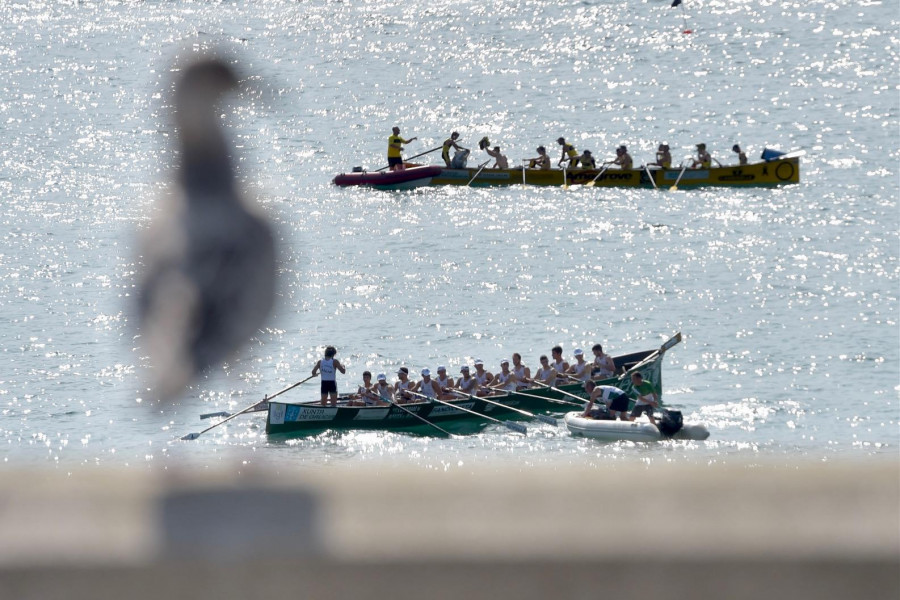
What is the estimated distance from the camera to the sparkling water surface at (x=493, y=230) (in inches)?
919

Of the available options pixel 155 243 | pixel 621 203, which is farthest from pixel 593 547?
pixel 621 203

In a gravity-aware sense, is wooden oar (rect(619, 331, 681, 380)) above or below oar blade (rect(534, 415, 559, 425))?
above

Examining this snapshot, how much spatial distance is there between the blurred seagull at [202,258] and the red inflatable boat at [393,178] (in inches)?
1467

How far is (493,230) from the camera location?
40062mm

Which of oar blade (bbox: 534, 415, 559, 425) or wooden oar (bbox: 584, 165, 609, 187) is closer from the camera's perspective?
oar blade (bbox: 534, 415, 559, 425)

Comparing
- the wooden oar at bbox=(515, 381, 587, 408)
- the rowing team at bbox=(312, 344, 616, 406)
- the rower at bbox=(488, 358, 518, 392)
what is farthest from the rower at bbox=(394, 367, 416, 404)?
the wooden oar at bbox=(515, 381, 587, 408)

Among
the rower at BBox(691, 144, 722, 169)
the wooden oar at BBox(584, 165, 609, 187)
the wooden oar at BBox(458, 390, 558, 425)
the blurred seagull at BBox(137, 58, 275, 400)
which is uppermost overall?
the rower at BBox(691, 144, 722, 169)

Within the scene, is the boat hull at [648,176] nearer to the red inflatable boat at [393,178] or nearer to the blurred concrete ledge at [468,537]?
the red inflatable boat at [393,178]

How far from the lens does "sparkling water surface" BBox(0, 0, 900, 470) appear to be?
23.3 metres

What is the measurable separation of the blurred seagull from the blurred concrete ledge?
7.93 ft

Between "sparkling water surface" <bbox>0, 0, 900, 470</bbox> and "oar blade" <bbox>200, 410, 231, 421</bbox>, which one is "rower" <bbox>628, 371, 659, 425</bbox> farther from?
"oar blade" <bbox>200, 410, 231, 421</bbox>

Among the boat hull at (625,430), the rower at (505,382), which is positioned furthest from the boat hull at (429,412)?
the boat hull at (625,430)

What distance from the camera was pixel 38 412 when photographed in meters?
26.2

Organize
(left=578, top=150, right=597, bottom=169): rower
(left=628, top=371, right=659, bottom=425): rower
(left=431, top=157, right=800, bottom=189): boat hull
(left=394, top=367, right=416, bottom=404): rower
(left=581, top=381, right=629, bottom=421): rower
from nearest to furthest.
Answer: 1. (left=628, top=371, right=659, bottom=425): rower
2. (left=581, top=381, right=629, bottom=421): rower
3. (left=394, top=367, right=416, bottom=404): rower
4. (left=578, top=150, right=597, bottom=169): rower
5. (left=431, top=157, right=800, bottom=189): boat hull
